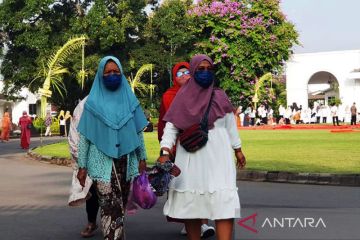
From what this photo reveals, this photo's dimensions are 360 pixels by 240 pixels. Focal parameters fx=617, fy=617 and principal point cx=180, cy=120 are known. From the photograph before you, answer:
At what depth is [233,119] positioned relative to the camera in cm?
545

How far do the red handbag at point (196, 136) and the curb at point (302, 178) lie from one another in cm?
673

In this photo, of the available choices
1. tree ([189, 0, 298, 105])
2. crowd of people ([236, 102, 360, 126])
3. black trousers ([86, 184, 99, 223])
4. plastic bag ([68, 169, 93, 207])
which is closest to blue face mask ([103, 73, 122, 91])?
plastic bag ([68, 169, 93, 207])

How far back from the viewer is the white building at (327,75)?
53000mm

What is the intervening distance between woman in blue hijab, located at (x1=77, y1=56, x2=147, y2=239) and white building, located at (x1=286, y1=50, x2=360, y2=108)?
48186 millimetres

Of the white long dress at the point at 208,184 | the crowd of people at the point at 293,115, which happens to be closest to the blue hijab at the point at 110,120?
the white long dress at the point at 208,184

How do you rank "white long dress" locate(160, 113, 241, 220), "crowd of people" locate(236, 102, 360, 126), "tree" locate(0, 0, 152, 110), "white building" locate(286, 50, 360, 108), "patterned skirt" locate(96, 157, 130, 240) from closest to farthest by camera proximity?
"white long dress" locate(160, 113, 241, 220)
"patterned skirt" locate(96, 157, 130, 240)
"tree" locate(0, 0, 152, 110)
"crowd of people" locate(236, 102, 360, 126)
"white building" locate(286, 50, 360, 108)

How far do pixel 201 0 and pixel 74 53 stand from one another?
50.6ft

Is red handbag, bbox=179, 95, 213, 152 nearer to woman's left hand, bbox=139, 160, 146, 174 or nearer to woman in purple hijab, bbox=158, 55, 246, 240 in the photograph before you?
woman in purple hijab, bbox=158, 55, 246, 240

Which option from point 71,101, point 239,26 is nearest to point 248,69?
point 239,26

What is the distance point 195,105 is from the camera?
529 centimetres

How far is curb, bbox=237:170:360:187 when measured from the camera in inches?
444

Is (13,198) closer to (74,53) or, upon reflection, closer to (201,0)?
(74,53)

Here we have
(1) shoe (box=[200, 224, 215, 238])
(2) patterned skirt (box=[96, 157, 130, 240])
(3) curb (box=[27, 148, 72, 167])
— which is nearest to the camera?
(2) patterned skirt (box=[96, 157, 130, 240])

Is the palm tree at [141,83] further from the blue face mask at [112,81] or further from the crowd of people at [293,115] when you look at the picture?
the blue face mask at [112,81]
